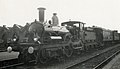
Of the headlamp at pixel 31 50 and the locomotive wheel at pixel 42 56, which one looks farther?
the locomotive wheel at pixel 42 56

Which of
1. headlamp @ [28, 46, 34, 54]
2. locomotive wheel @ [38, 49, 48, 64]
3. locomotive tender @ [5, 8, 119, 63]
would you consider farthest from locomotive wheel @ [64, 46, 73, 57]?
headlamp @ [28, 46, 34, 54]

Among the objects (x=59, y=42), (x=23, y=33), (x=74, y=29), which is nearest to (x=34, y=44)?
(x=23, y=33)

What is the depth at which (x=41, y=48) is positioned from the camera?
1066 cm

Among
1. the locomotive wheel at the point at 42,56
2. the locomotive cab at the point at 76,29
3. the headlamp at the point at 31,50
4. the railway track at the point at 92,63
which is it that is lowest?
the railway track at the point at 92,63

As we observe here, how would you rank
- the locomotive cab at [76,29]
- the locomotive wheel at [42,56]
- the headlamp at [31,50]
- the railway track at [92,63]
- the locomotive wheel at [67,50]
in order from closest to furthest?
the headlamp at [31,50] < the railway track at [92,63] < the locomotive wheel at [42,56] < the locomotive wheel at [67,50] < the locomotive cab at [76,29]

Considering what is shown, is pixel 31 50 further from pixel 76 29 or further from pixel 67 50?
pixel 76 29

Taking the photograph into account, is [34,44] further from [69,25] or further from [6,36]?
[69,25]

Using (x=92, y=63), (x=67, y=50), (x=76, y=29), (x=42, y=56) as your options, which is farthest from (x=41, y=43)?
(x=76, y=29)

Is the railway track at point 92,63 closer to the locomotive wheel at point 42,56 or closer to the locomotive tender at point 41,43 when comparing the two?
the locomotive tender at point 41,43

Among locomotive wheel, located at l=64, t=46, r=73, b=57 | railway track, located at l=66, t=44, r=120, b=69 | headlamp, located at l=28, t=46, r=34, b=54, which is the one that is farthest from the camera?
locomotive wheel, located at l=64, t=46, r=73, b=57

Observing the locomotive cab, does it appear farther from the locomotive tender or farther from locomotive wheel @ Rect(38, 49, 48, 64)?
locomotive wheel @ Rect(38, 49, 48, 64)

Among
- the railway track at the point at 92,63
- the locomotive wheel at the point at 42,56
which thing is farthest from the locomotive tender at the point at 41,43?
the railway track at the point at 92,63

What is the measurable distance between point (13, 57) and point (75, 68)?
3.97 meters

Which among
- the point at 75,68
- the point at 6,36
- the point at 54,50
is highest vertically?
the point at 6,36
